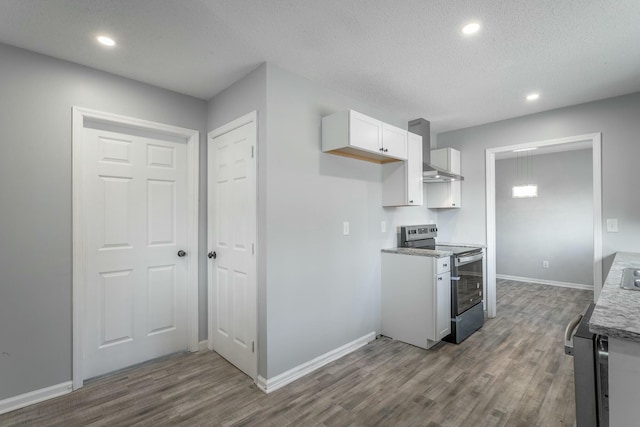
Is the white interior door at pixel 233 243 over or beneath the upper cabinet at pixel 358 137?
beneath

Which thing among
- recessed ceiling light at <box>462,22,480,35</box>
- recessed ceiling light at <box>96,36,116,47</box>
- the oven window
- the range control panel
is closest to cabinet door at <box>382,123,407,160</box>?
the range control panel

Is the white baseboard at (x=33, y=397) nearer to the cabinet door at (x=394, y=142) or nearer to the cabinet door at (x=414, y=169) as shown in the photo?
the cabinet door at (x=394, y=142)

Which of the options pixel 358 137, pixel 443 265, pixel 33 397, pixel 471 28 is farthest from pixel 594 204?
pixel 33 397

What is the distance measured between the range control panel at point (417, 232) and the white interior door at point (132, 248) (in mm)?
2299

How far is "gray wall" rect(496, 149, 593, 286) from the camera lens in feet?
17.3

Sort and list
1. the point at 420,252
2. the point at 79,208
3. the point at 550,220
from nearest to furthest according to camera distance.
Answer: the point at 79,208 → the point at 420,252 → the point at 550,220

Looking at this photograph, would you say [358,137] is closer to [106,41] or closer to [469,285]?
[106,41]

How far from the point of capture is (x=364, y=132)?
2.64m

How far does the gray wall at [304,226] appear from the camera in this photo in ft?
7.75

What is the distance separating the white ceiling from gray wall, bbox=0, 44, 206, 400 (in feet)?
0.70

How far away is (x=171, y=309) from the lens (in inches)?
114

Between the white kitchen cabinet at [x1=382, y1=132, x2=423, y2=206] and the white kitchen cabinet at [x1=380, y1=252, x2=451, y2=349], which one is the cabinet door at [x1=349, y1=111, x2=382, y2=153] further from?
the white kitchen cabinet at [x1=380, y1=252, x2=451, y2=349]

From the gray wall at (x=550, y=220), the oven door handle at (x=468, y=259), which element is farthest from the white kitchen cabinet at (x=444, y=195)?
the gray wall at (x=550, y=220)

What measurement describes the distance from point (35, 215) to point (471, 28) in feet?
10.4
